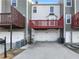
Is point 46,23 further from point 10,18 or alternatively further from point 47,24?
point 10,18

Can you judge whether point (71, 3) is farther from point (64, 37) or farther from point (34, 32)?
point (34, 32)

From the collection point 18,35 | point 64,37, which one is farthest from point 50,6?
point 18,35

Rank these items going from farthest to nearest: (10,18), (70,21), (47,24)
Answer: (70,21) < (47,24) < (10,18)

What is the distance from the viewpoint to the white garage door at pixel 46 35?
41344mm

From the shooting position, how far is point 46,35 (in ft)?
137

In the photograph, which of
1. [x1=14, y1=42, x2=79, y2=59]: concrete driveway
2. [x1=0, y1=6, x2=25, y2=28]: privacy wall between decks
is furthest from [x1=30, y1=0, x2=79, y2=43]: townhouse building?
[x1=14, y1=42, x2=79, y2=59]: concrete driveway

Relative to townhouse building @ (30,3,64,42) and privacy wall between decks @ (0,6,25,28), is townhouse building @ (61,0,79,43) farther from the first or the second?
privacy wall between decks @ (0,6,25,28)

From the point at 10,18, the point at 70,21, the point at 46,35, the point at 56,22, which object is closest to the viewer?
the point at 10,18

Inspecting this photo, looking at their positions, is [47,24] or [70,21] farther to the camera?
[70,21]

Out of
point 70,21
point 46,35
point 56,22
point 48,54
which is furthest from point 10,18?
point 46,35

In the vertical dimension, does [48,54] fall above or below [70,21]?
below

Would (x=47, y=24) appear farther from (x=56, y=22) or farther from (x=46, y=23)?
(x=56, y=22)

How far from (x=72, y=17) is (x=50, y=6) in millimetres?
7846

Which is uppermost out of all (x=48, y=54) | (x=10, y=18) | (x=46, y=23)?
(x=10, y=18)
